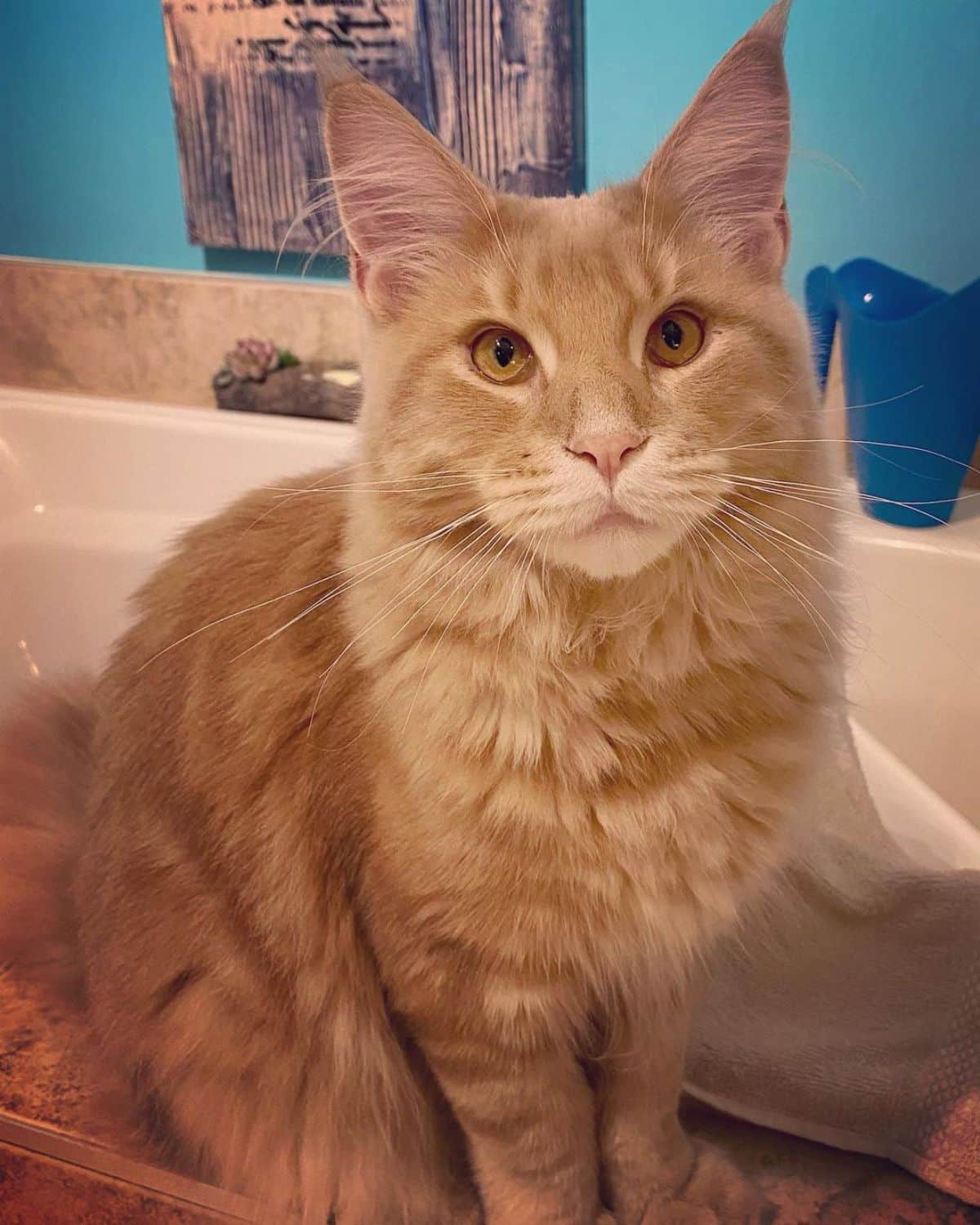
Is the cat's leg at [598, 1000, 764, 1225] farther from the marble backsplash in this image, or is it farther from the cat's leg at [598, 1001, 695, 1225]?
the marble backsplash

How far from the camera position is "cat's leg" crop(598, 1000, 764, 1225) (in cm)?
60

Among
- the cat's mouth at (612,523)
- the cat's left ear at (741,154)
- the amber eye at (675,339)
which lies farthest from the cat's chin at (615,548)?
the cat's left ear at (741,154)

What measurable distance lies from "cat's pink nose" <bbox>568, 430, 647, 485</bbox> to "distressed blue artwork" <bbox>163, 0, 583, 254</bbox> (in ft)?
1.19

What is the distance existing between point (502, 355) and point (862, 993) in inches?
21.0

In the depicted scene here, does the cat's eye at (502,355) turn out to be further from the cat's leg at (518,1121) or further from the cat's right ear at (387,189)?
the cat's leg at (518,1121)

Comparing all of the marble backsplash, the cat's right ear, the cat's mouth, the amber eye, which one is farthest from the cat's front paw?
the marble backsplash

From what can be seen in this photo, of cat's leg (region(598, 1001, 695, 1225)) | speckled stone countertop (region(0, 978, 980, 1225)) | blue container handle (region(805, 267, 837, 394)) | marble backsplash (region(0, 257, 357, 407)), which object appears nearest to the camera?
speckled stone countertop (region(0, 978, 980, 1225))

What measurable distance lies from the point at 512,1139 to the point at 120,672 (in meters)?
0.51

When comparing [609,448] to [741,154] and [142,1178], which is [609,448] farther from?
[142,1178]

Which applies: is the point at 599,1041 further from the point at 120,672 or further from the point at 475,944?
the point at 120,672

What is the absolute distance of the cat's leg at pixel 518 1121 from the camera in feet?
2.30

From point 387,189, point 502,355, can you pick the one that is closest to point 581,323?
point 502,355

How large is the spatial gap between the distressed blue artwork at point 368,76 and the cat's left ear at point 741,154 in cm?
21

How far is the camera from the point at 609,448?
22.1 inches
